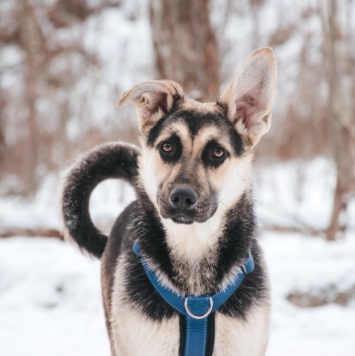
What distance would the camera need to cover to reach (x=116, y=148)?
3689mm

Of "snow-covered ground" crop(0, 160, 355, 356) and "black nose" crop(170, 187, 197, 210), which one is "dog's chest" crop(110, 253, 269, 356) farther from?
"snow-covered ground" crop(0, 160, 355, 356)

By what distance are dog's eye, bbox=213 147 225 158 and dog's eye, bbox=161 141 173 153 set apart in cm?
25

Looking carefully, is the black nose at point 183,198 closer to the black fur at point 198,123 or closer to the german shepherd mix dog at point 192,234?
the german shepherd mix dog at point 192,234

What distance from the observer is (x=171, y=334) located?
106 inches

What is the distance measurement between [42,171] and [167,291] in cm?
988

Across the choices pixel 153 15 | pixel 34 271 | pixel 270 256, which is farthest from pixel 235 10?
pixel 34 271

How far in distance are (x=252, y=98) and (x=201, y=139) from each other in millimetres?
509

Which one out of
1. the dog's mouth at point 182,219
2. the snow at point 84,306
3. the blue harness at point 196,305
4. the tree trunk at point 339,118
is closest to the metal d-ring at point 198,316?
the blue harness at point 196,305

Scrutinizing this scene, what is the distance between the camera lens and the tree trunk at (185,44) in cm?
690

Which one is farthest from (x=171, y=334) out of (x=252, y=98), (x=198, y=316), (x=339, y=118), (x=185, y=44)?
(x=339, y=118)

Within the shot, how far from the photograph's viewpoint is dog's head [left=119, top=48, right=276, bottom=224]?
9.06ft

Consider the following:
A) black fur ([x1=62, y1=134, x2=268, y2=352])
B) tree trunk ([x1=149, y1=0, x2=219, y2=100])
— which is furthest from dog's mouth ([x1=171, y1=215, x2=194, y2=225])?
tree trunk ([x1=149, y1=0, x2=219, y2=100])

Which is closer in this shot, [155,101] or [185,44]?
[155,101]

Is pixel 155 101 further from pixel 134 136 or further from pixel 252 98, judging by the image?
pixel 134 136
